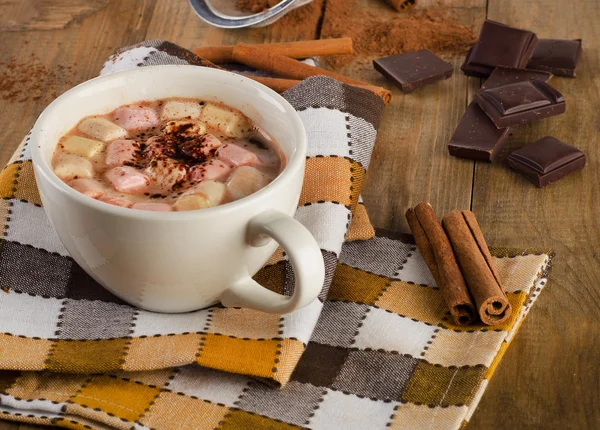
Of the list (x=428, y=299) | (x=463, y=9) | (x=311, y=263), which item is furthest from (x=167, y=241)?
(x=463, y=9)

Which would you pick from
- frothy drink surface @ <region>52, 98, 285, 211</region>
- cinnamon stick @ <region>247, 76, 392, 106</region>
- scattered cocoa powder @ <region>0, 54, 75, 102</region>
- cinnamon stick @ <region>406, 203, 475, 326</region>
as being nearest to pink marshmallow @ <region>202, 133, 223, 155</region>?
frothy drink surface @ <region>52, 98, 285, 211</region>

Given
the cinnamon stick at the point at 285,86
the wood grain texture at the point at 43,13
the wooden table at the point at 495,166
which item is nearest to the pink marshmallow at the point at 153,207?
the wooden table at the point at 495,166

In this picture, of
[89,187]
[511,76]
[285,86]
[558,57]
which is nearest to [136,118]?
[89,187]

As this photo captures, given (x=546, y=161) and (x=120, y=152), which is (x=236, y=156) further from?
(x=546, y=161)

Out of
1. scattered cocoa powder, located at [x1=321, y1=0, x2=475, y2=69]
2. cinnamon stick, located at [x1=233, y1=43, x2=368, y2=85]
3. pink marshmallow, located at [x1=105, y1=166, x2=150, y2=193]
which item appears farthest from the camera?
scattered cocoa powder, located at [x1=321, y1=0, x2=475, y2=69]

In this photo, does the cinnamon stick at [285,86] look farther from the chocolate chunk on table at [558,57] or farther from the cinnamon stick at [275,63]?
the chocolate chunk on table at [558,57]

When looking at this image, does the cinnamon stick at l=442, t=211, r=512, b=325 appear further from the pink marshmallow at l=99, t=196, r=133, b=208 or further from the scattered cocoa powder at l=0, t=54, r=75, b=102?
the scattered cocoa powder at l=0, t=54, r=75, b=102

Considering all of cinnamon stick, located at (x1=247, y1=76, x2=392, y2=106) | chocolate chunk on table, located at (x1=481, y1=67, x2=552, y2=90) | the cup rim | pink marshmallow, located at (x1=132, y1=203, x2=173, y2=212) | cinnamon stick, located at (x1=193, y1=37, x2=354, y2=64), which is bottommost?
chocolate chunk on table, located at (x1=481, y1=67, x2=552, y2=90)
